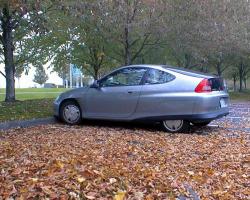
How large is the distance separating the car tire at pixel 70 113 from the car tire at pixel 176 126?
205 cm

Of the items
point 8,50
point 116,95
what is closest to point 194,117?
point 116,95

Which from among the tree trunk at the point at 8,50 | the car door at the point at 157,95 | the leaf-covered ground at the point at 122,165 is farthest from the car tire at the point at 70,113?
the tree trunk at the point at 8,50

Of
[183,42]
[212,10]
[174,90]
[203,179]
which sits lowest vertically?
[203,179]

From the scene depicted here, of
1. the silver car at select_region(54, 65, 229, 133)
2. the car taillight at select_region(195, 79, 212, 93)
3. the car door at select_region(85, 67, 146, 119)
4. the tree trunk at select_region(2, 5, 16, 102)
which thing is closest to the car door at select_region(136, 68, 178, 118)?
the silver car at select_region(54, 65, 229, 133)

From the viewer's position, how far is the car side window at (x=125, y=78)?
359 inches

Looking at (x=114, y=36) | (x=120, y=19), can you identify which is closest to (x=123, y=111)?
(x=120, y=19)

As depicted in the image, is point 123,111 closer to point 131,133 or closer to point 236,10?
point 131,133

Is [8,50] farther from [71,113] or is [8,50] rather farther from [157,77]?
[157,77]

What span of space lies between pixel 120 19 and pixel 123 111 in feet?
20.1

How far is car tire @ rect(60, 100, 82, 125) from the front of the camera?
31.8 feet

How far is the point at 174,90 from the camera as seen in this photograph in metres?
8.66

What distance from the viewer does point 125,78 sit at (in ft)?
30.7

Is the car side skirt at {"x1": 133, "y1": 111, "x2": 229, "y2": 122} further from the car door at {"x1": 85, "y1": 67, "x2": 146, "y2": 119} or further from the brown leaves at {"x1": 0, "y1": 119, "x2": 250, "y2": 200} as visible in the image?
the car door at {"x1": 85, "y1": 67, "x2": 146, "y2": 119}

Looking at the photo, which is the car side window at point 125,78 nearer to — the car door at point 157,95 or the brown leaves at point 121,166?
the car door at point 157,95
